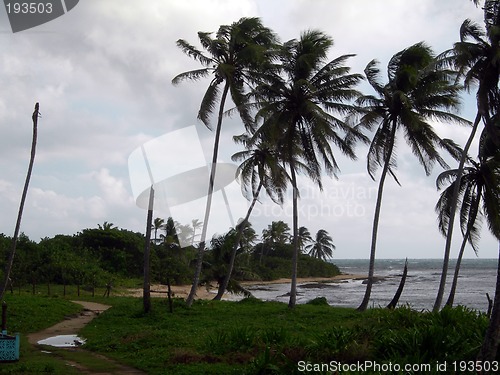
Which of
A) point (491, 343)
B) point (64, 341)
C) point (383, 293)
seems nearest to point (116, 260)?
point (383, 293)

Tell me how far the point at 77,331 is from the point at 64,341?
224 centimetres

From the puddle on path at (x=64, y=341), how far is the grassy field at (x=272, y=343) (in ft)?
1.13

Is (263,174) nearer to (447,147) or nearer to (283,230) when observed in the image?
(447,147)

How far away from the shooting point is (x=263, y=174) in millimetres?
27188

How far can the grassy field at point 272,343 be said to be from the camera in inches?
354

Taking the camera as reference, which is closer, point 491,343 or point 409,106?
point 491,343

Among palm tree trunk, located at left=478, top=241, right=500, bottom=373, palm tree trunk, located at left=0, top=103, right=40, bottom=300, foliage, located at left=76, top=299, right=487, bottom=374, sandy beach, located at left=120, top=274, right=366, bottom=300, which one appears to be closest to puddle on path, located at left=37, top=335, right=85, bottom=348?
foliage, located at left=76, top=299, right=487, bottom=374

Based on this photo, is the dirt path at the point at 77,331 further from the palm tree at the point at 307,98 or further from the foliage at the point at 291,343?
the palm tree at the point at 307,98

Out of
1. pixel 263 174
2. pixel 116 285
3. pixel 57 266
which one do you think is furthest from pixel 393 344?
pixel 116 285

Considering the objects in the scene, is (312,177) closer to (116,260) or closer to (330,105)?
(330,105)

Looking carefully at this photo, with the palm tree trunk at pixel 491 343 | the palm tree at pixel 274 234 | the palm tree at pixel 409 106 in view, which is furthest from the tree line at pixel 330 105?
the palm tree at pixel 274 234

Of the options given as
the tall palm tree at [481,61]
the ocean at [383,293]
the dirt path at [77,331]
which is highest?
the tall palm tree at [481,61]

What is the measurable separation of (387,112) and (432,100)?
181 centimetres

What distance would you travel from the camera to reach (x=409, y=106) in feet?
65.9
